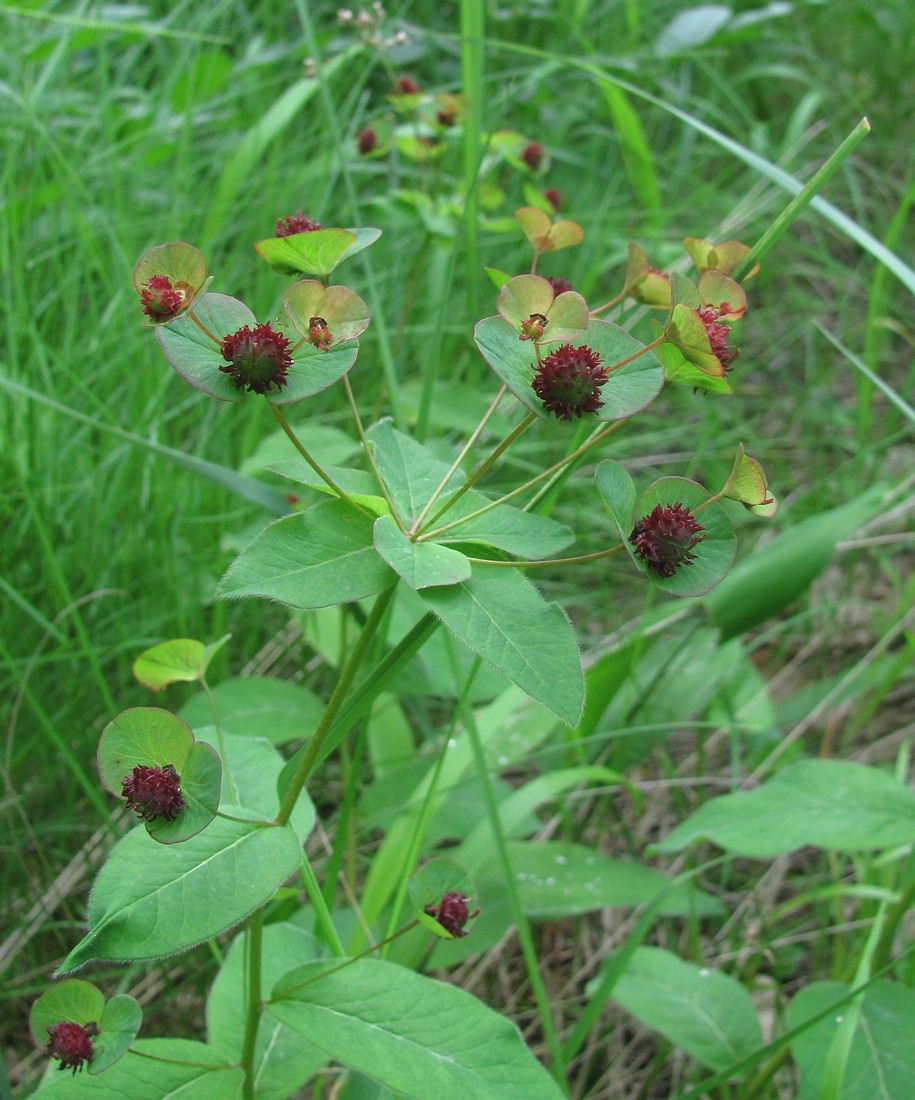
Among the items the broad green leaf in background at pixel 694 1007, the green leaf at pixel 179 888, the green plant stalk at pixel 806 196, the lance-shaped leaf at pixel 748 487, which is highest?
the green plant stalk at pixel 806 196

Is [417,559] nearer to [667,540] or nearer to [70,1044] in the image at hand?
[667,540]

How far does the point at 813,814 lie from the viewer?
105cm

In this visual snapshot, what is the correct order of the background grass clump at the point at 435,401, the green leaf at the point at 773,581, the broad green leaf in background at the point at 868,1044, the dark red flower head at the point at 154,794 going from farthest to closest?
the green leaf at the point at 773,581, the background grass clump at the point at 435,401, the broad green leaf in background at the point at 868,1044, the dark red flower head at the point at 154,794

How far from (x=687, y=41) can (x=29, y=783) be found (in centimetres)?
229

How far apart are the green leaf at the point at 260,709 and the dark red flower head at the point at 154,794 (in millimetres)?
622

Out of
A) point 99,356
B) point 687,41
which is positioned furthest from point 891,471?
point 99,356

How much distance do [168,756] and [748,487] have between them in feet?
1.31

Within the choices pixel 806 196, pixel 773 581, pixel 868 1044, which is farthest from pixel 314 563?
pixel 773 581

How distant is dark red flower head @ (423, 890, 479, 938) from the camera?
0.73m

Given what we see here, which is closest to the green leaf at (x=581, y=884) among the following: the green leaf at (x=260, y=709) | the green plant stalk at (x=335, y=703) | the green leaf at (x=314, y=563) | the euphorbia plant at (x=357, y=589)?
the green leaf at (x=260, y=709)

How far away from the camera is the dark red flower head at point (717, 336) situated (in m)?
0.64

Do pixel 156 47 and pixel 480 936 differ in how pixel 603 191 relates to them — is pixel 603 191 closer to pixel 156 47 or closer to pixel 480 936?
pixel 156 47

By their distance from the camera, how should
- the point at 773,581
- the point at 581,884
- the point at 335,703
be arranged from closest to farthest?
the point at 335,703 < the point at 581,884 < the point at 773,581

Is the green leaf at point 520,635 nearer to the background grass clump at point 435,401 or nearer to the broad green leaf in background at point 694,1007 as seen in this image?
the background grass clump at point 435,401
